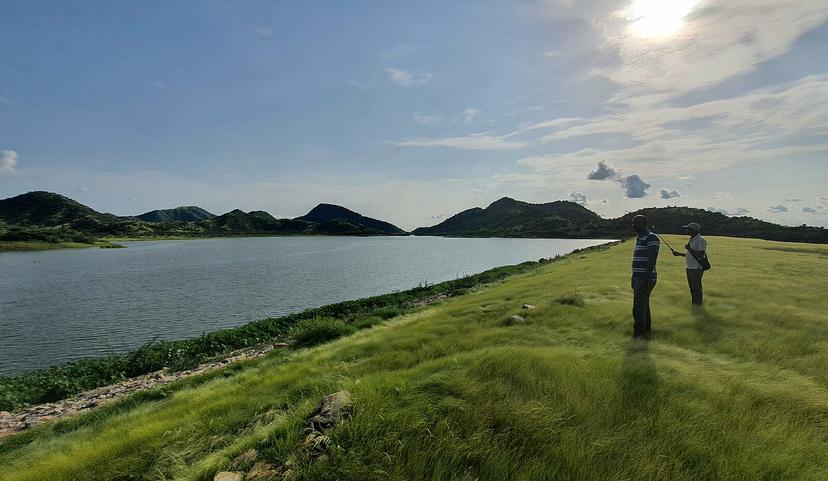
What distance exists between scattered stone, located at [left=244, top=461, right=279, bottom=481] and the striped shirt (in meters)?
10.9

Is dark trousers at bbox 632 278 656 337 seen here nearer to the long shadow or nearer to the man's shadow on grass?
the long shadow

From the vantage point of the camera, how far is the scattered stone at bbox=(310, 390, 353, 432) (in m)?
5.78

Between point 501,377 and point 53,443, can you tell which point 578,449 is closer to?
point 501,377

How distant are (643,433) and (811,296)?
1665cm

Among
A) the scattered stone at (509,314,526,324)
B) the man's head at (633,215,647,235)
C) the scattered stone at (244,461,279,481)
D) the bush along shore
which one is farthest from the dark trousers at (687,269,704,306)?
the scattered stone at (244,461,279,481)

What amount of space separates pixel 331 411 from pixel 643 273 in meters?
9.88

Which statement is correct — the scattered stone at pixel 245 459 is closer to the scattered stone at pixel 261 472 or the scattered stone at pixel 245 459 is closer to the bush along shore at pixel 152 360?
the scattered stone at pixel 261 472

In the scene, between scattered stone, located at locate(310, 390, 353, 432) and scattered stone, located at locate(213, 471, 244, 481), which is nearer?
scattered stone, located at locate(213, 471, 244, 481)

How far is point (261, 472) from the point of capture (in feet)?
16.6

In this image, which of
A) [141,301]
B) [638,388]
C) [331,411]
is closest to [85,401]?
[331,411]

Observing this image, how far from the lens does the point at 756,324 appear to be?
1141cm

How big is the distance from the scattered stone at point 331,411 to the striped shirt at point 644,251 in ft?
30.9

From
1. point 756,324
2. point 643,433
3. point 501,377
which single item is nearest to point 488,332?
point 501,377

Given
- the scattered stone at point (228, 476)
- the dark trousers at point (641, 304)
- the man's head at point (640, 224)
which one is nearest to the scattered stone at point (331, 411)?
the scattered stone at point (228, 476)
